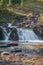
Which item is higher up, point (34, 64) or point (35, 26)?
A: point (34, 64)

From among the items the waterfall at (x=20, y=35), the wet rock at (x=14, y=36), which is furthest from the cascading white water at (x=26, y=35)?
the wet rock at (x=14, y=36)

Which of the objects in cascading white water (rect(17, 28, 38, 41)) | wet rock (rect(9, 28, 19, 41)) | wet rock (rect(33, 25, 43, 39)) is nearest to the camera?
wet rock (rect(9, 28, 19, 41))

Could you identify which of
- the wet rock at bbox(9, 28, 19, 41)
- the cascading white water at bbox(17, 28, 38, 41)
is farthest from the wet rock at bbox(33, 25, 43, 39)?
the wet rock at bbox(9, 28, 19, 41)

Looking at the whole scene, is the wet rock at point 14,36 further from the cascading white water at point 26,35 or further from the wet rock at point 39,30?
the wet rock at point 39,30

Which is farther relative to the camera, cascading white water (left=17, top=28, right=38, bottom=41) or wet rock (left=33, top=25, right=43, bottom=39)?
wet rock (left=33, top=25, right=43, bottom=39)

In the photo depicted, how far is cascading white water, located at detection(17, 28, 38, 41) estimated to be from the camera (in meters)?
40.7

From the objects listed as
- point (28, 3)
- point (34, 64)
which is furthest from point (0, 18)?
point (34, 64)

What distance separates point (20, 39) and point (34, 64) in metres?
20.8

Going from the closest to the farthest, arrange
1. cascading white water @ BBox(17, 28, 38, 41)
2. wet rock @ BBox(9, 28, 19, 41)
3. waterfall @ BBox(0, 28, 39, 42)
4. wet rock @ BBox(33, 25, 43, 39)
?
wet rock @ BBox(9, 28, 19, 41) < waterfall @ BBox(0, 28, 39, 42) < cascading white water @ BBox(17, 28, 38, 41) < wet rock @ BBox(33, 25, 43, 39)

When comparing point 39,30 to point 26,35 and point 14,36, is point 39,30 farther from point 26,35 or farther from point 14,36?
point 14,36

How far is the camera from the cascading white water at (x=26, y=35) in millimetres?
40737

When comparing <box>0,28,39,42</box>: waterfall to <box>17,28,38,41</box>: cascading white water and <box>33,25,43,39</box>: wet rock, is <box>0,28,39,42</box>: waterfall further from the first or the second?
<box>33,25,43,39</box>: wet rock

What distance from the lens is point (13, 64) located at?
66.8ft

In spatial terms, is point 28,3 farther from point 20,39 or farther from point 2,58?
point 2,58
